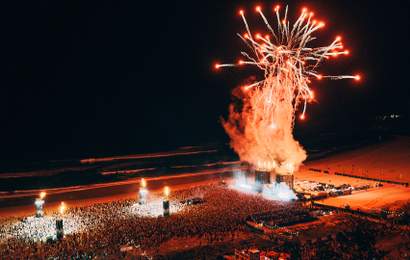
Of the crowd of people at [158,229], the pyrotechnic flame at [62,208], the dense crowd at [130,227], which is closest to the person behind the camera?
the crowd of people at [158,229]

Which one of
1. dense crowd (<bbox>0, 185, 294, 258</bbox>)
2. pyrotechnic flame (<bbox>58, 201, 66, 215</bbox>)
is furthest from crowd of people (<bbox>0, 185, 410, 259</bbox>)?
Result: pyrotechnic flame (<bbox>58, 201, 66, 215</bbox>)

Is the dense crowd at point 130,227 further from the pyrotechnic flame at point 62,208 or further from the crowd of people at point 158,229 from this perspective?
the pyrotechnic flame at point 62,208

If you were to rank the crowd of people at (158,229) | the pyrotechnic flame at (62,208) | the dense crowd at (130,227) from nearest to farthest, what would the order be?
the crowd of people at (158,229), the dense crowd at (130,227), the pyrotechnic flame at (62,208)

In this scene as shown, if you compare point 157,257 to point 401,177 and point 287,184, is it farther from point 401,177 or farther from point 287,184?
point 401,177

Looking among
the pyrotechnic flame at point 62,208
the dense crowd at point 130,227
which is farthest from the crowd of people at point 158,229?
the pyrotechnic flame at point 62,208

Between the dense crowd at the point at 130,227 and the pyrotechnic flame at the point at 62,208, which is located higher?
the pyrotechnic flame at the point at 62,208

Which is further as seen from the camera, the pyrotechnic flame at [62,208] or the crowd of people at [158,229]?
the pyrotechnic flame at [62,208]

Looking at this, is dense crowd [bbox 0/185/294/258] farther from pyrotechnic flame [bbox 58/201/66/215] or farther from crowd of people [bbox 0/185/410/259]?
pyrotechnic flame [bbox 58/201/66/215]

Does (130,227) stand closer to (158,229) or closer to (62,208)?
(158,229)

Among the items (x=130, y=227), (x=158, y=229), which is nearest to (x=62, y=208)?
(x=130, y=227)

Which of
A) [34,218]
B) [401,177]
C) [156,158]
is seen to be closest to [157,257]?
[34,218]
